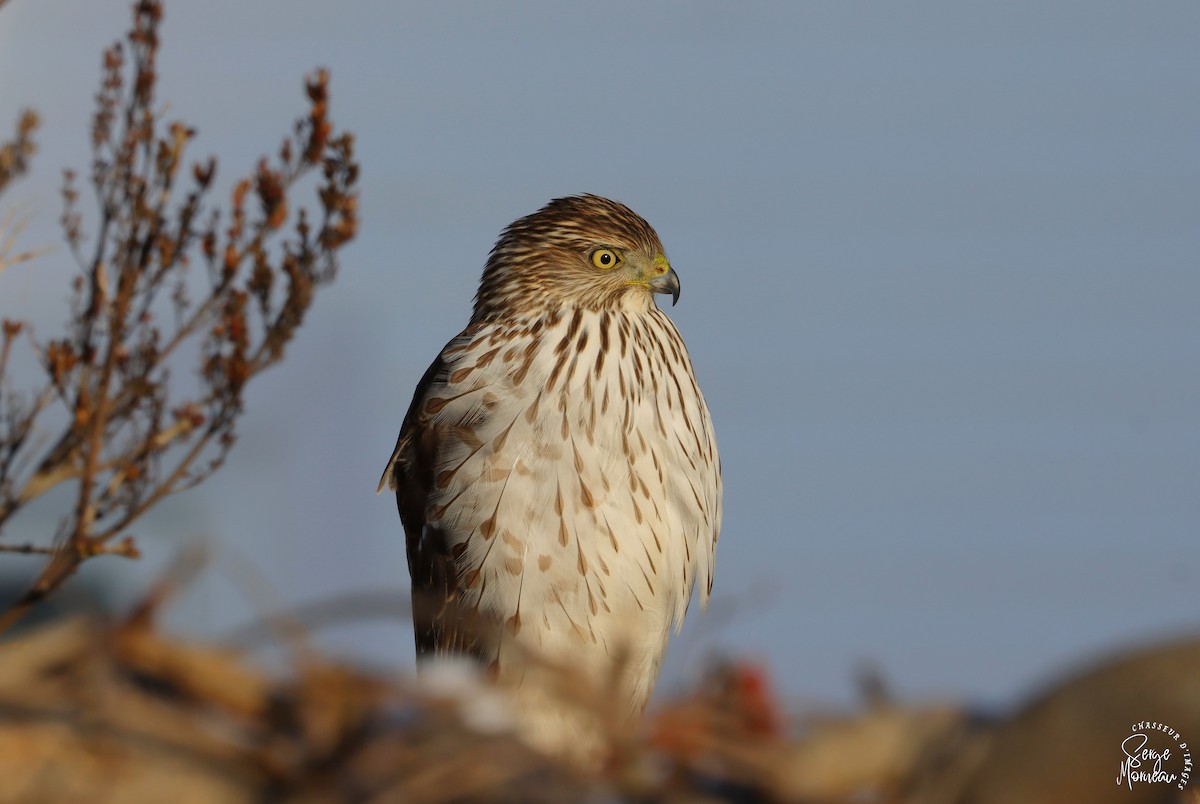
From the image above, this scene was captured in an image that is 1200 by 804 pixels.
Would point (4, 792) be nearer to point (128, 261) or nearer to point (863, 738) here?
point (863, 738)

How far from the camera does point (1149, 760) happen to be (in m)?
1.21

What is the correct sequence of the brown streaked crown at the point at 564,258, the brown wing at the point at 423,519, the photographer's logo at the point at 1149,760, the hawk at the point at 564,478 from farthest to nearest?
1. the brown streaked crown at the point at 564,258
2. the brown wing at the point at 423,519
3. the hawk at the point at 564,478
4. the photographer's logo at the point at 1149,760

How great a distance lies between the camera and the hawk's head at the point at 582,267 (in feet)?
21.5

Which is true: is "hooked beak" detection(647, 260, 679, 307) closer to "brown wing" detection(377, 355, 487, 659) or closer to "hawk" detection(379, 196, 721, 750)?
"hawk" detection(379, 196, 721, 750)

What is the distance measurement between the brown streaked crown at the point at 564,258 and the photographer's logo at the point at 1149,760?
535 cm

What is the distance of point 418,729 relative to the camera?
1184mm

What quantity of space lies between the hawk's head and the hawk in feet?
0.06

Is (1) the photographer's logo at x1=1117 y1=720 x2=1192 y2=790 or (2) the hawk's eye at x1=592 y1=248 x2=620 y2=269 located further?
(2) the hawk's eye at x1=592 y1=248 x2=620 y2=269


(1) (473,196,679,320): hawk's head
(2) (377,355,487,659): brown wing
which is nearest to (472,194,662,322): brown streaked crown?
(1) (473,196,679,320): hawk's head

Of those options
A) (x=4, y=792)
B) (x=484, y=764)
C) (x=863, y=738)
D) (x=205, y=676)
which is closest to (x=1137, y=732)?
(x=863, y=738)

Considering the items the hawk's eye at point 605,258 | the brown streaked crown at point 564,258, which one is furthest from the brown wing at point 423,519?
the hawk's eye at point 605,258

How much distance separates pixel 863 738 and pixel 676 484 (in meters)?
4.78

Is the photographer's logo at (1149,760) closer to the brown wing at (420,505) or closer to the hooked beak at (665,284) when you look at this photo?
the brown wing at (420,505)

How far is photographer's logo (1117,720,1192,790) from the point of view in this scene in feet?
3.78
